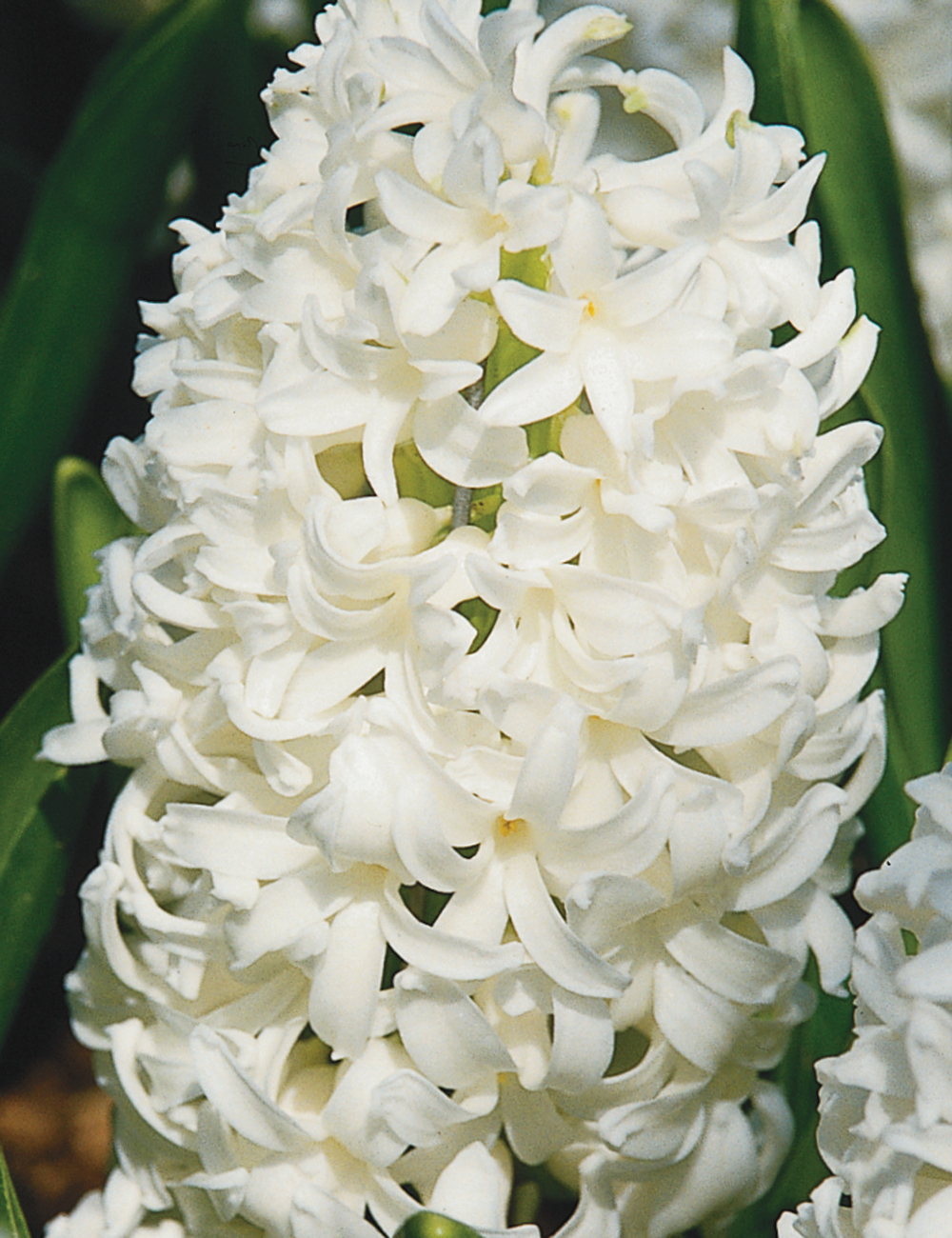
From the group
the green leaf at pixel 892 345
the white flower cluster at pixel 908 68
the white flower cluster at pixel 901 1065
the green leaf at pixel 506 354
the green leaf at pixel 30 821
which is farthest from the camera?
the white flower cluster at pixel 908 68

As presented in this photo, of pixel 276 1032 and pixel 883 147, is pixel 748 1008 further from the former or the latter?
pixel 883 147

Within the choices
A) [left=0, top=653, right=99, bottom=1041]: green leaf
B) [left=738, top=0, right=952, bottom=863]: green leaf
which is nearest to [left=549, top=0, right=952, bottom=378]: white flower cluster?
[left=738, top=0, right=952, bottom=863]: green leaf

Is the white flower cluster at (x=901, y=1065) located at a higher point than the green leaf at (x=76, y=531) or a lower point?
lower

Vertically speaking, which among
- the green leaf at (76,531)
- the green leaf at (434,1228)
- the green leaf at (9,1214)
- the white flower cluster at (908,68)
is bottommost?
the green leaf at (434,1228)

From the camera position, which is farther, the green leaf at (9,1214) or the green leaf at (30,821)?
the green leaf at (30,821)

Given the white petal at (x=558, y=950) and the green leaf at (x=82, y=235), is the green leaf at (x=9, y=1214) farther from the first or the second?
the green leaf at (x=82, y=235)

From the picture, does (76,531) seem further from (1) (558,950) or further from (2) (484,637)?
(1) (558,950)

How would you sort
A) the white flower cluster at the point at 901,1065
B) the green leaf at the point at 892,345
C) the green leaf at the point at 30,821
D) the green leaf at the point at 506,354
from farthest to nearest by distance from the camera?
the green leaf at the point at 892,345, the green leaf at the point at 30,821, the green leaf at the point at 506,354, the white flower cluster at the point at 901,1065

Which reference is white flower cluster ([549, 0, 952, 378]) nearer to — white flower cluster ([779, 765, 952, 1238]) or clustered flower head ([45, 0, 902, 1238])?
clustered flower head ([45, 0, 902, 1238])

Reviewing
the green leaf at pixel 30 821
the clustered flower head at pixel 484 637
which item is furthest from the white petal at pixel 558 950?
the green leaf at pixel 30 821
